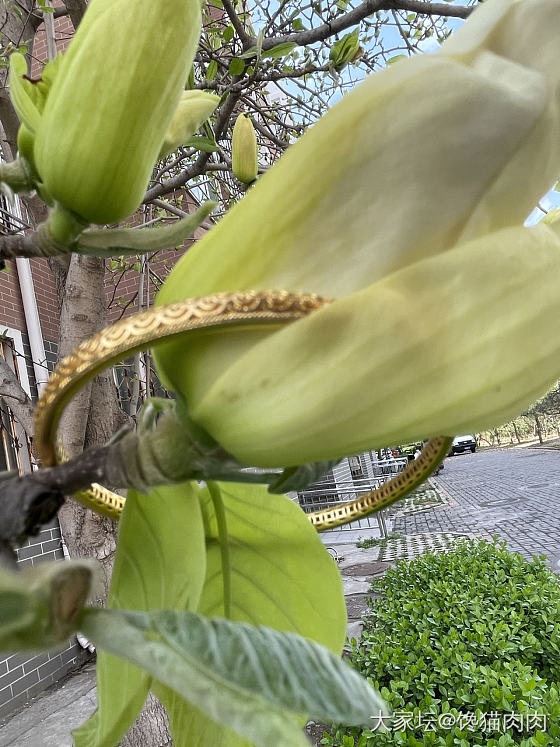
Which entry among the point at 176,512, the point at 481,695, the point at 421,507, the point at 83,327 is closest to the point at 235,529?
the point at 176,512

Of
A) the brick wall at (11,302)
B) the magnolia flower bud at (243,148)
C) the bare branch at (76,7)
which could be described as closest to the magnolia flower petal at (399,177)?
the magnolia flower bud at (243,148)

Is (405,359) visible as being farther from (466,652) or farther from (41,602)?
(466,652)

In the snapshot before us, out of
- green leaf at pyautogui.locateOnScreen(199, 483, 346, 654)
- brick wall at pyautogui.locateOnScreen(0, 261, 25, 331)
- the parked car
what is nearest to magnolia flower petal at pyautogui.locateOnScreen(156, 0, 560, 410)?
green leaf at pyautogui.locateOnScreen(199, 483, 346, 654)

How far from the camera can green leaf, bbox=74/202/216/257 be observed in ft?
1.05

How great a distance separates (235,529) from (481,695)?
1897 mm

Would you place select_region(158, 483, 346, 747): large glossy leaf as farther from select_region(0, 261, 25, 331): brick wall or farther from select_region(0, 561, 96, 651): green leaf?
select_region(0, 261, 25, 331): brick wall

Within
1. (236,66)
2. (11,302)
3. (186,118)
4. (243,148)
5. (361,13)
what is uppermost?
(11,302)

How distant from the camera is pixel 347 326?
0.20m

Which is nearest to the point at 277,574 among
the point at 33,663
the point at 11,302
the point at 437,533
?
the point at 33,663

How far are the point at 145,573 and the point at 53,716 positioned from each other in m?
3.00

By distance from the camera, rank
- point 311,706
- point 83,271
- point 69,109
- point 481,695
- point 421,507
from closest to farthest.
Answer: point 311,706 → point 69,109 → point 83,271 → point 481,695 → point 421,507

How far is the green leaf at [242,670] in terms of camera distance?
0.17 meters

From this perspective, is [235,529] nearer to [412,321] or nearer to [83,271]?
[412,321]

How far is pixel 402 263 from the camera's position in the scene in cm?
22
